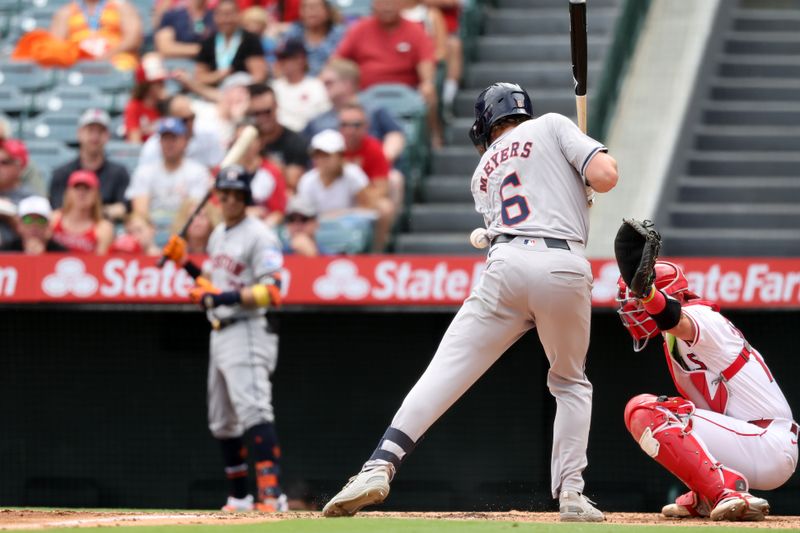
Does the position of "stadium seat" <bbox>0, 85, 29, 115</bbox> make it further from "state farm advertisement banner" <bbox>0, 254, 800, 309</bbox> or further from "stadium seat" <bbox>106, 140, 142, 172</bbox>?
"state farm advertisement banner" <bbox>0, 254, 800, 309</bbox>

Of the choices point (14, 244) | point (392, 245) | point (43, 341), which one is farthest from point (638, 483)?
point (14, 244)

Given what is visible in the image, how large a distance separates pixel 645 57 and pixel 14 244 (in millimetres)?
5205

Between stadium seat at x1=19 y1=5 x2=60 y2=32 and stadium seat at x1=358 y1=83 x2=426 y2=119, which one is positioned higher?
stadium seat at x1=19 y1=5 x2=60 y2=32

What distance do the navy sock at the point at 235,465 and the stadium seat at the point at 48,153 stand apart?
11.1 feet

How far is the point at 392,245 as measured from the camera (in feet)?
31.2

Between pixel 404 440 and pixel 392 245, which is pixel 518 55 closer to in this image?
pixel 392 245

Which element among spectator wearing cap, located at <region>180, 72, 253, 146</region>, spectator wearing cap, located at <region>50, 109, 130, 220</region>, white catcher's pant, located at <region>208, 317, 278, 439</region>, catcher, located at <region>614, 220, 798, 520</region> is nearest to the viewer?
catcher, located at <region>614, 220, 798, 520</region>

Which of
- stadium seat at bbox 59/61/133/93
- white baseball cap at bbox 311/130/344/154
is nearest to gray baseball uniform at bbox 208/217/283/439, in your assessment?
white baseball cap at bbox 311/130/344/154

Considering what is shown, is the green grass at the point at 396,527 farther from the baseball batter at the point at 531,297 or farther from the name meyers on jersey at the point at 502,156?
the name meyers on jersey at the point at 502,156

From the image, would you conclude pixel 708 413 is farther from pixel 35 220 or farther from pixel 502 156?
pixel 35 220

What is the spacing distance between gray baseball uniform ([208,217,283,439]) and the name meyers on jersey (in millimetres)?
2823

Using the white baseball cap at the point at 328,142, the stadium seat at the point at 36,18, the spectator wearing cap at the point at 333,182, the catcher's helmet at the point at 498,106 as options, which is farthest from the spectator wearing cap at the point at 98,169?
the catcher's helmet at the point at 498,106

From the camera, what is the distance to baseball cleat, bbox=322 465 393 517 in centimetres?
485

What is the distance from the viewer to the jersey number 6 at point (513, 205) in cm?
499
